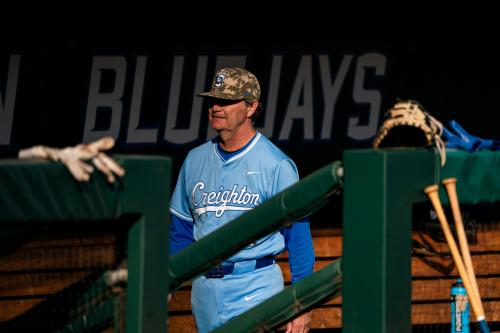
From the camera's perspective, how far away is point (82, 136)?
269 inches

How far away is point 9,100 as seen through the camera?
6.71 metres

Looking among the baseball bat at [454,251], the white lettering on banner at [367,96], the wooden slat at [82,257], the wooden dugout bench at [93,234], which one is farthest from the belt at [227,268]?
the white lettering on banner at [367,96]

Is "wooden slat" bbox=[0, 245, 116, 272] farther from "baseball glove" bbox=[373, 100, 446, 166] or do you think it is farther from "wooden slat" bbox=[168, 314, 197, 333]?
"wooden slat" bbox=[168, 314, 197, 333]

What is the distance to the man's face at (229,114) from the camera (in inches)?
199

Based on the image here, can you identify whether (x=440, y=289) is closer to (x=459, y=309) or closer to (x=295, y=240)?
(x=459, y=309)

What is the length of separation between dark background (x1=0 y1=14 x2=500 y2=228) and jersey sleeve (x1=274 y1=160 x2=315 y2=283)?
Result: 2.17 m

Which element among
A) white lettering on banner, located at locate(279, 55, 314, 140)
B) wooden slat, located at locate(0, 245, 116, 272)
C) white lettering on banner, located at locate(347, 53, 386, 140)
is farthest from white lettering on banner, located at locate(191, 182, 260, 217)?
white lettering on banner, located at locate(347, 53, 386, 140)

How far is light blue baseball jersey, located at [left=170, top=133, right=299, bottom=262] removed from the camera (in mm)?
4883

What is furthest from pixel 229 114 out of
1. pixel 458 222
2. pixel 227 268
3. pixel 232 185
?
pixel 458 222

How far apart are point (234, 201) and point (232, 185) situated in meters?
0.08

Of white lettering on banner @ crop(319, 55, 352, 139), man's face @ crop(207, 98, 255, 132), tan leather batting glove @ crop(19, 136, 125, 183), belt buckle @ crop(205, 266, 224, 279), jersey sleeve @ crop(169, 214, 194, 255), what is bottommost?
belt buckle @ crop(205, 266, 224, 279)

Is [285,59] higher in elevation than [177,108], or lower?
higher

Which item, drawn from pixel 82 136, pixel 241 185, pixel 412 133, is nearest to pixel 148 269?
pixel 412 133

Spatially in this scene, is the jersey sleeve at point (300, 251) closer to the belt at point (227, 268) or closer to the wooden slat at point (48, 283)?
the belt at point (227, 268)
